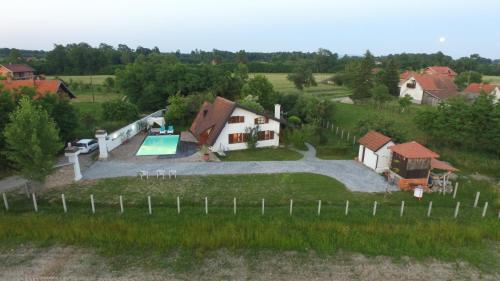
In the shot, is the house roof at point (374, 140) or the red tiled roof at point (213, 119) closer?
the house roof at point (374, 140)

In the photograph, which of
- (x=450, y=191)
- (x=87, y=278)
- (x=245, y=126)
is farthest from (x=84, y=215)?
(x=450, y=191)

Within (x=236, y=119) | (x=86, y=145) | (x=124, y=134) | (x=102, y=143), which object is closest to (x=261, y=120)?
(x=236, y=119)

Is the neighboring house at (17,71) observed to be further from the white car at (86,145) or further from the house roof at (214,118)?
the house roof at (214,118)

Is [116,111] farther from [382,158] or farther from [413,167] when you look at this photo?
[413,167]

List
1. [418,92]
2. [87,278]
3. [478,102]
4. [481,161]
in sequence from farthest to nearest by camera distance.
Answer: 1. [418,92]
2. [478,102]
3. [481,161]
4. [87,278]

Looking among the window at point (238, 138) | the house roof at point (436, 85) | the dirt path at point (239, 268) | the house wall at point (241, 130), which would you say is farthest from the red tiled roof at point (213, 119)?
the house roof at point (436, 85)

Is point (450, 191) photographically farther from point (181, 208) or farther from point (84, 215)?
point (84, 215)

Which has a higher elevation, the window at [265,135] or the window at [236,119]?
the window at [236,119]
